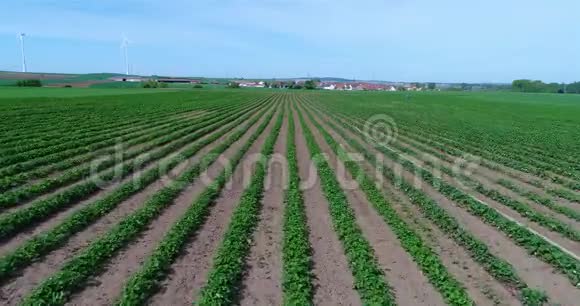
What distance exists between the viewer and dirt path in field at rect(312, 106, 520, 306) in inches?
235

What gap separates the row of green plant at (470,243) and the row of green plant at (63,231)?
7837 millimetres

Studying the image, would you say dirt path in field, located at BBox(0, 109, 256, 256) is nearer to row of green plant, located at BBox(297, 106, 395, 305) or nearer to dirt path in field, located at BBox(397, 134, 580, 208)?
row of green plant, located at BBox(297, 106, 395, 305)

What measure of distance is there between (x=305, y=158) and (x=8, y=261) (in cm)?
1128

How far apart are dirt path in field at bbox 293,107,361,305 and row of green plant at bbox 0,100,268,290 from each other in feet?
15.7

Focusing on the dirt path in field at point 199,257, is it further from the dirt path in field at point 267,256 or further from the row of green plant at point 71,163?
the row of green plant at point 71,163

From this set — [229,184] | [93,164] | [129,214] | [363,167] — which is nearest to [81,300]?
[129,214]

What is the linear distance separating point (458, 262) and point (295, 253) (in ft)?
10.1

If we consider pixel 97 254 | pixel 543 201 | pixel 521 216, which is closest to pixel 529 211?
pixel 521 216

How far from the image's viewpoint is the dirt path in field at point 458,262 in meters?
5.98

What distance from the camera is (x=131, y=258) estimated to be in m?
6.71

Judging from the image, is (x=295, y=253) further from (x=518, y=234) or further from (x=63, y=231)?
(x=518, y=234)

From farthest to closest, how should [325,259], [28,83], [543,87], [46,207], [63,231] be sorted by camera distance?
[543,87]
[28,83]
[46,207]
[63,231]
[325,259]

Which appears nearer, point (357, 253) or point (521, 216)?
point (357, 253)

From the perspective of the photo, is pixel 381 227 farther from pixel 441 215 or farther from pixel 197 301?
pixel 197 301
